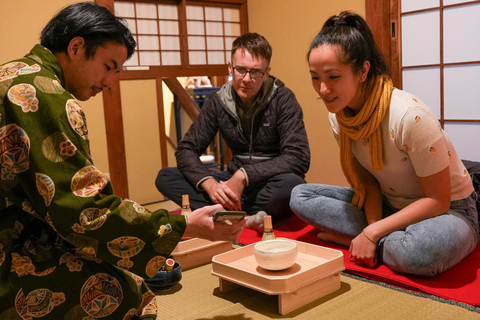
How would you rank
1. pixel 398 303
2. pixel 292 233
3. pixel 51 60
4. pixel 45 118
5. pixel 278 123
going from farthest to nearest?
pixel 278 123, pixel 292 233, pixel 398 303, pixel 51 60, pixel 45 118

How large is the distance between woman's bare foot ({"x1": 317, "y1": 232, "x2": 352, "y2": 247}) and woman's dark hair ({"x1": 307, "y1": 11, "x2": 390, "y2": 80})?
2.72ft

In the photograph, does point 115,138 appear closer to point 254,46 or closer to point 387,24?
→ point 254,46

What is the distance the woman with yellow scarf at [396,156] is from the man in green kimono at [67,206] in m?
0.92

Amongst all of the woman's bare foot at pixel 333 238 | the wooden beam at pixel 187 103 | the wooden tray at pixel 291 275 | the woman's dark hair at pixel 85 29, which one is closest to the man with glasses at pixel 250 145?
the woman's bare foot at pixel 333 238

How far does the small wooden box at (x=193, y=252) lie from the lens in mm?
2266

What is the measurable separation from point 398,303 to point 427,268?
0.24 m

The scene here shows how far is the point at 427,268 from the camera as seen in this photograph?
76.5 inches

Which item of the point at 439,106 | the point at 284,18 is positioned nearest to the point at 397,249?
the point at 439,106

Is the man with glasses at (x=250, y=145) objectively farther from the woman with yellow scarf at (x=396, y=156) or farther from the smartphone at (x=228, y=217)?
the smartphone at (x=228, y=217)

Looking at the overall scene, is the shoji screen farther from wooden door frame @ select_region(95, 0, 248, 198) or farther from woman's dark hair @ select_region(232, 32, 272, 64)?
wooden door frame @ select_region(95, 0, 248, 198)

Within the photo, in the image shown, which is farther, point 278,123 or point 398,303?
point 278,123

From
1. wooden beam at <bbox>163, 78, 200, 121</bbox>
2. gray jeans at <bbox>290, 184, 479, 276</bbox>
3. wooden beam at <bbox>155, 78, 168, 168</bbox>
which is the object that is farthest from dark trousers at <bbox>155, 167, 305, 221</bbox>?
wooden beam at <bbox>163, 78, 200, 121</bbox>

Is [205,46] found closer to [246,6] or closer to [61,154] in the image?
[246,6]

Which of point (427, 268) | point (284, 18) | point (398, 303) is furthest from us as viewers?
point (284, 18)
